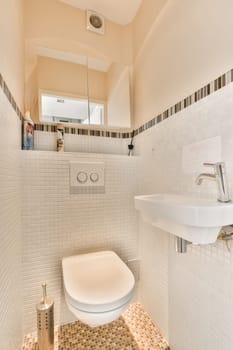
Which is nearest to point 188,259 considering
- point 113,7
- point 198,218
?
point 198,218

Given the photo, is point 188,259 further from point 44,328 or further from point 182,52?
point 182,52

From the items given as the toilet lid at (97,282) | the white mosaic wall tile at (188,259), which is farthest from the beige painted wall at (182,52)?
the toilet lid at (97,282)

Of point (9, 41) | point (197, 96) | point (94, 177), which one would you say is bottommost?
point (94, 177)

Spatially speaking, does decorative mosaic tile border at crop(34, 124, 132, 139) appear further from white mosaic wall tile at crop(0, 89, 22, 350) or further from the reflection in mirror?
white mosaic wall tile at crop(0, 89, 22, 350)

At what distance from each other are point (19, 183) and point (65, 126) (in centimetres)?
55

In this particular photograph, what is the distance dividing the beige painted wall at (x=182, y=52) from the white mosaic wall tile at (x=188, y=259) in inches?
5.4

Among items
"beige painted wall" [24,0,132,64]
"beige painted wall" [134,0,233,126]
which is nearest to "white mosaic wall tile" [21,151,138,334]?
"beige painted wall" [134,0,233,126]

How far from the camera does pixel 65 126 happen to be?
4.58ft

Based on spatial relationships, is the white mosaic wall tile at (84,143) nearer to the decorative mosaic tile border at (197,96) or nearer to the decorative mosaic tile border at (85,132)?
the decorative mosaic tile border at (85,132)

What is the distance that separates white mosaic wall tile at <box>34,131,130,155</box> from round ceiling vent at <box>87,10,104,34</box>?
0.88 m

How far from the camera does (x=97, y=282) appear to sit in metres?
0.98

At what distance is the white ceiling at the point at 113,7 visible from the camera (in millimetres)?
1398

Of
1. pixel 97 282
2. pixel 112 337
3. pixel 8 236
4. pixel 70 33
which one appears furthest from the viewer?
pixel 70 33

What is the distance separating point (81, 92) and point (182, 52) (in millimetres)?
801
